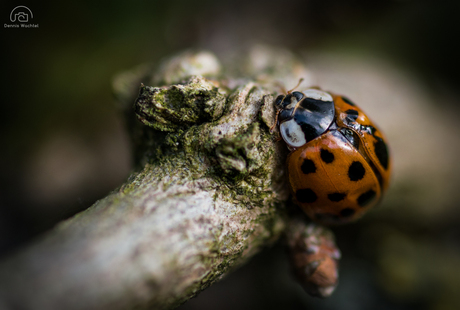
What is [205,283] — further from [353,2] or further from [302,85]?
[353,2]

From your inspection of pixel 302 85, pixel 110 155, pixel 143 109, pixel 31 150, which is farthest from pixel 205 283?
pixel 31 150

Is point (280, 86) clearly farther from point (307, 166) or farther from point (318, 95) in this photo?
point (307, 166)

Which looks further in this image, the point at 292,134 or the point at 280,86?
the point at 280,86

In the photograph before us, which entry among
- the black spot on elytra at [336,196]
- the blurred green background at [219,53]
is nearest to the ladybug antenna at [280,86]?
the black spot on elytra at [336,196]

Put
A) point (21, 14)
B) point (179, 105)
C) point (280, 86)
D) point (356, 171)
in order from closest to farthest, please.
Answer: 1. point (179, 105)
2. point (356, 171)
3. point (280, 86)
4. point (21, 14)

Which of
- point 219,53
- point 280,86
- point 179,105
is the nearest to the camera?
point 179,105

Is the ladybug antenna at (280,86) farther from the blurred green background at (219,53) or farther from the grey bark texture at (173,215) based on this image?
the blurred green background at (219,53)

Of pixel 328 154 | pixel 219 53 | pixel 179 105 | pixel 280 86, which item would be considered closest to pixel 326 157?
pixel 328 154
